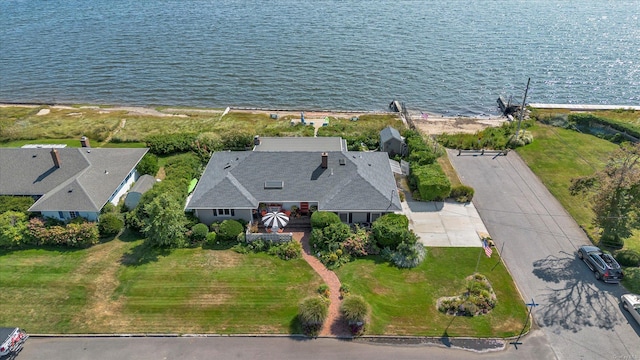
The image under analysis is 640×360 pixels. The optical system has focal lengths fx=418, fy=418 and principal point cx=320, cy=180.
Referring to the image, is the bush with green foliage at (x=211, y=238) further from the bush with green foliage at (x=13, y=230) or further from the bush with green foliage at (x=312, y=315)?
the bush with green foliage at (x=13, y=230)

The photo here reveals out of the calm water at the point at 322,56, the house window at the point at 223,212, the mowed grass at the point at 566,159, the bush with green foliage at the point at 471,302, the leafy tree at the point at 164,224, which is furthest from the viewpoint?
the calm water at the point at 322,56

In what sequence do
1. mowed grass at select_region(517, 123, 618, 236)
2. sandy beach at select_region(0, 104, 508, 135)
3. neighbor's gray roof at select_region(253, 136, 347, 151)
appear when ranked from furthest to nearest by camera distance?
1. sandy beach at select_region(0, 104, 508, 135)
2. neighbor's gray roof at select_region(253, 136, 347, 151)
3. mowed grass at select_region(517, 123, 618, 236)

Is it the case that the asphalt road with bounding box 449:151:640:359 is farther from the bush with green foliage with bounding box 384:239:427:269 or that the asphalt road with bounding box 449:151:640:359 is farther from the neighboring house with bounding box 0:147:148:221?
the neighboring house with bounding box 0:147:148:221

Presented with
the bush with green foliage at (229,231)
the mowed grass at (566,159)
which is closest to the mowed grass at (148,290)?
the bush with green foliage at (229,231)

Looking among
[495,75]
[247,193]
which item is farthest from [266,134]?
[495,75]

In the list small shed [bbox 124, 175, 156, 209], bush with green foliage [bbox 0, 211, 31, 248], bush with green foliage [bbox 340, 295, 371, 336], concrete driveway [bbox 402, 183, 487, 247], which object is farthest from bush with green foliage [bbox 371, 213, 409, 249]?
bush with green foliage [bbox 0, 211, 31, 248]

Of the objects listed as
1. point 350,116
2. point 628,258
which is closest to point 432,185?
point 628,258

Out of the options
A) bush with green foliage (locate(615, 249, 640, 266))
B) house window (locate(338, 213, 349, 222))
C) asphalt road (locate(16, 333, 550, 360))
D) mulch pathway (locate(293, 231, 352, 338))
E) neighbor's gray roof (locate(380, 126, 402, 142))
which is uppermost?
neighbor's gray roof (locate(380, 126, 402, 142))
